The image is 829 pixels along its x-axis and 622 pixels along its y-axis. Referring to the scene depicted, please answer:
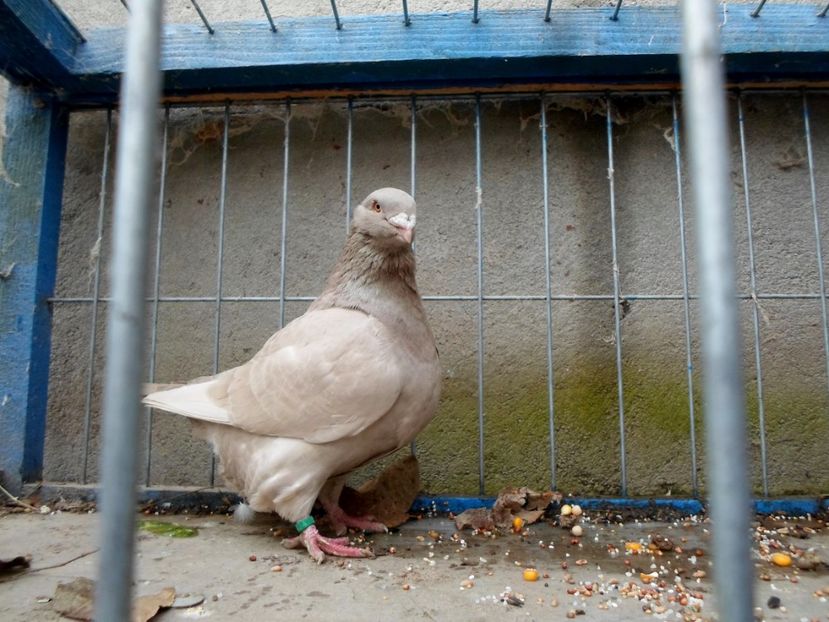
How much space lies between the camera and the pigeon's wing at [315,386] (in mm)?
1873

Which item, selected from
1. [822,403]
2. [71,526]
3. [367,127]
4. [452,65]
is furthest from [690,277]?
[71,526]

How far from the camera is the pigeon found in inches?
74.5

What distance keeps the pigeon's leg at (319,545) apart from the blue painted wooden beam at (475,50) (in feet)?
6.32

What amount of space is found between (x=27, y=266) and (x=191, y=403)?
1201mm

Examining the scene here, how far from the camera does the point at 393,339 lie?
202 centimetres

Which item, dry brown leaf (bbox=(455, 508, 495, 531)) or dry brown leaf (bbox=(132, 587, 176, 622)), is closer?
dry brown leaf (bbox=(132, 587, 176, 622))

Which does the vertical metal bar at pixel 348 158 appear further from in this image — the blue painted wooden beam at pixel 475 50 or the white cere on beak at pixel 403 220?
the white cere on beak at pixel 403 220

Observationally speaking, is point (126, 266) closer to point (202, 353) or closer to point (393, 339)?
point (393, 339)

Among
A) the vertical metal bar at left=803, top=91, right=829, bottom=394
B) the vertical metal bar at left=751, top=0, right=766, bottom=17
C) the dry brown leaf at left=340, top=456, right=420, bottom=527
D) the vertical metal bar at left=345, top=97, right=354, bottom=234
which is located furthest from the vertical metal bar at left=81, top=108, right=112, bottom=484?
the vertical metal bar at left=803, top=91, right=829, bottom=394

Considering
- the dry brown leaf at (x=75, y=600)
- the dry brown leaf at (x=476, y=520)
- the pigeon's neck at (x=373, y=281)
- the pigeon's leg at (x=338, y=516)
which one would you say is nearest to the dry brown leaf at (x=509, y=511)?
the dry brown leaf at (x=476, y=520)

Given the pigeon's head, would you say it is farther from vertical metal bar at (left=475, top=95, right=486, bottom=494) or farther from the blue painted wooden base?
the blue painted wooden base

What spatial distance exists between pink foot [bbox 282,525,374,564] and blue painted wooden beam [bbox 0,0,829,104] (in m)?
1.94

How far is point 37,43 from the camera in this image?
2299 mm

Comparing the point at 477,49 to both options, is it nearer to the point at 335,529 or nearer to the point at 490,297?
the point at 490,297
